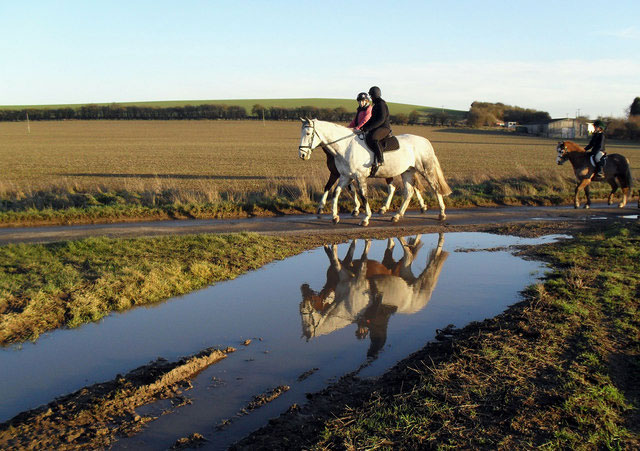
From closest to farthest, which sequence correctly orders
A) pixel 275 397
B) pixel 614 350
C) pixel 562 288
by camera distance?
pixel 275 397, pixel 614 350, pixel 562 288

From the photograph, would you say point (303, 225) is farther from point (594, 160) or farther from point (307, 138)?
point (594, 160)

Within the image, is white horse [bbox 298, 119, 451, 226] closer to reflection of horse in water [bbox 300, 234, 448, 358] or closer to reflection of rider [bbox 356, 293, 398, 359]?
reflection of horse in water [bbox 300, 234, 448, 358]

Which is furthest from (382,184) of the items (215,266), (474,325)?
(474,325)

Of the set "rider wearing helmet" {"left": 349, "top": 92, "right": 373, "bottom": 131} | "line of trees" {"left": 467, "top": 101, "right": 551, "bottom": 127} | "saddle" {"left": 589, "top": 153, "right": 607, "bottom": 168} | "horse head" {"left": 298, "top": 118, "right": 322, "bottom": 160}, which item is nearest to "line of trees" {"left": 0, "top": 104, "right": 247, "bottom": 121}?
"line of trees" {"left": 467, "top": 101, "right": 551, "bottom": 127}

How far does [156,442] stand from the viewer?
3967mm

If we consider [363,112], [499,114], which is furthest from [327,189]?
[499,114]

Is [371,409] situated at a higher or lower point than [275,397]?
higher

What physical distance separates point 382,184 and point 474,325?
12.5m

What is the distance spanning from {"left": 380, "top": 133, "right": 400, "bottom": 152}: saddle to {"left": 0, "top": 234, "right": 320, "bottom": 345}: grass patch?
3.45 m

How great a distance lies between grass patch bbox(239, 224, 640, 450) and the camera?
363 cm

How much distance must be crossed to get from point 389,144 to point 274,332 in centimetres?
769

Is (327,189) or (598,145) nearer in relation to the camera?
(327,189)

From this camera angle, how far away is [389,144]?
12.8m

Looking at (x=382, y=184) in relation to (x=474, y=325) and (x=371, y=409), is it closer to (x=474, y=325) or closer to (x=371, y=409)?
(x=474, y=325)
